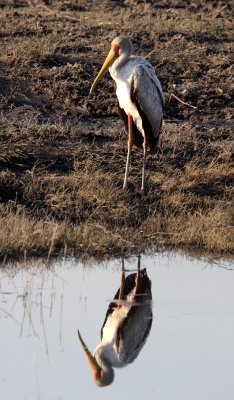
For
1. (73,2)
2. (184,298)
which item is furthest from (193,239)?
(73,2)

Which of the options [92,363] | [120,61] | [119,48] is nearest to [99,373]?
[92,363]

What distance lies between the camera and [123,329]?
8320 mm

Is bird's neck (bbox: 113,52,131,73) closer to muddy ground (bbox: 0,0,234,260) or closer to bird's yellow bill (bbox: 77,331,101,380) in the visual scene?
muddy ground (bbox: 0,0,234,260)

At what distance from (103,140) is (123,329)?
4.56 meters

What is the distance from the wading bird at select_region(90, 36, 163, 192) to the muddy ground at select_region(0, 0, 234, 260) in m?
0.40

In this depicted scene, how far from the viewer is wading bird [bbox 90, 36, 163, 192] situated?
1161cm

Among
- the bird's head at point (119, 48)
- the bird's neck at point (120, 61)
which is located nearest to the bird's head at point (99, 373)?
the bird's neck at point (120, 61)

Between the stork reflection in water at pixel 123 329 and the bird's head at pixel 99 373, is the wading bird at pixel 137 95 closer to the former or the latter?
the stork reflection in water at pixel 123 329

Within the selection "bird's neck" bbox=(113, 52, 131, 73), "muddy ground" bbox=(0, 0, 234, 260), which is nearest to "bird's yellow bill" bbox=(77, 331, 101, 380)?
"muddy ground" bbox=(0, 0, 234, 260)

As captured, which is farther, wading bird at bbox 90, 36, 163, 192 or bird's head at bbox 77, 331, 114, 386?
wading bird at bbox 90, 36, 163, 192

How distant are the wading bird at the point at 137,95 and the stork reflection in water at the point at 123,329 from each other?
8.13ft

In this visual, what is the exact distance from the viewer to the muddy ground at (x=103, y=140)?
10.3m

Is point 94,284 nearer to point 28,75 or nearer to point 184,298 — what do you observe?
point 184,298

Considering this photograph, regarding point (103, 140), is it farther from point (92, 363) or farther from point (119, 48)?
point (92, 363)
